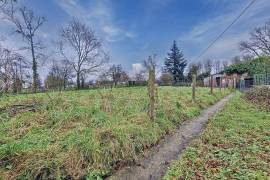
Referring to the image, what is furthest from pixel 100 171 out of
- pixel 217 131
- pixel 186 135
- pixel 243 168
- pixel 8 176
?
pixel 217 131

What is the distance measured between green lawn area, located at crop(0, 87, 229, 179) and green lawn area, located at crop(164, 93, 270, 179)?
1.11 m

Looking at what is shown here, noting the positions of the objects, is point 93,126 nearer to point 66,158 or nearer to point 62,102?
point 66,158

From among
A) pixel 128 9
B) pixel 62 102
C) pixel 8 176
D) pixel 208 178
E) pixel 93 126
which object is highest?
pixel 128 9

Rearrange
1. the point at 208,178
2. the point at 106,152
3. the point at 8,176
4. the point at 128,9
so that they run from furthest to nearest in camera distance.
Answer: the point at 128,9, the point at 106,152, the point at 208,178, the point at 8,176

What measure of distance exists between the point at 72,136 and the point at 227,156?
3.20 m

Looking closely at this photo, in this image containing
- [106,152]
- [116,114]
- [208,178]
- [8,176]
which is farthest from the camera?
[116,114]

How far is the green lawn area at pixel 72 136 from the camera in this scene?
126 inches

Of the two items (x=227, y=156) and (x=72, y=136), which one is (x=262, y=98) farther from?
(x=72, y=136)

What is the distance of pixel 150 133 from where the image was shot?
203 inches

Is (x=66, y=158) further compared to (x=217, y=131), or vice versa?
(x=217, y=131)

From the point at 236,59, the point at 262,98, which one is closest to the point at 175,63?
the point at 236,59

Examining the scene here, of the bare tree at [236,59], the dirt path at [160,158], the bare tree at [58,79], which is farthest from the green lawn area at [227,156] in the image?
the bare tree at [236,59]

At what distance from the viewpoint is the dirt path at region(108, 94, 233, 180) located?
11.7 feet

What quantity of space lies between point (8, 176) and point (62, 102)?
3.52 metres
